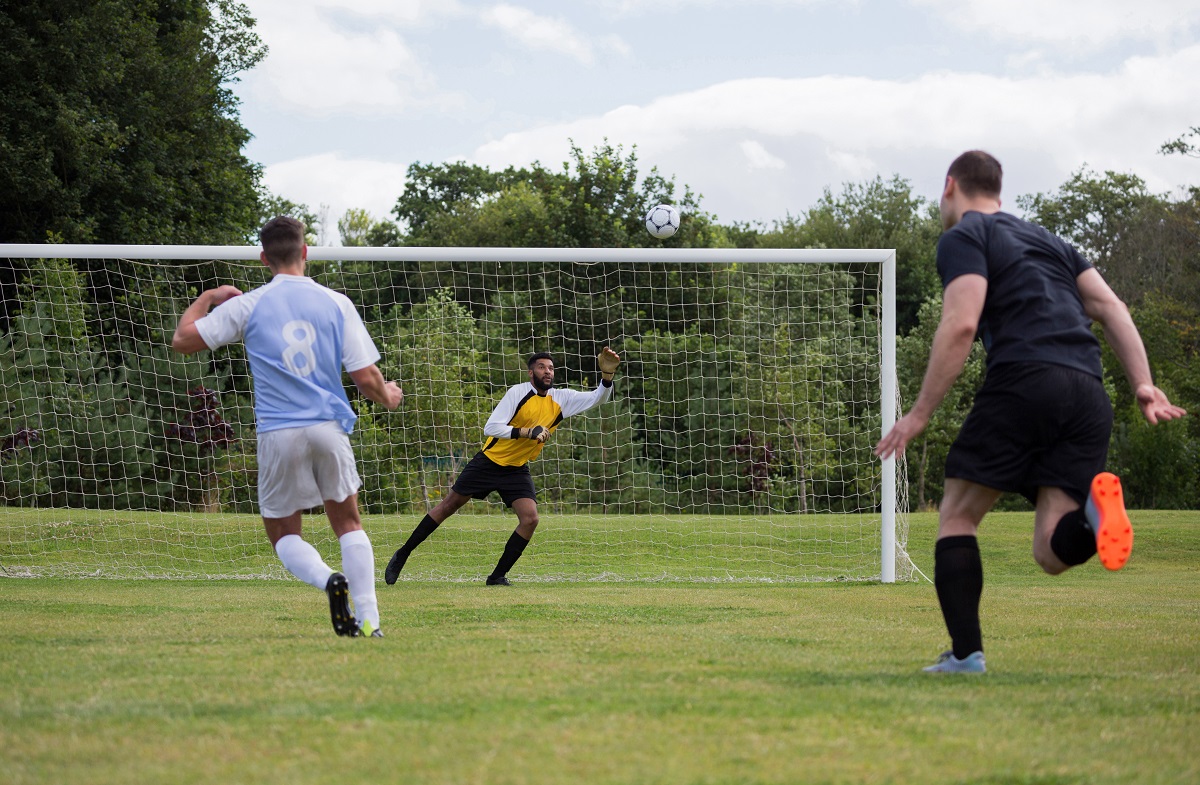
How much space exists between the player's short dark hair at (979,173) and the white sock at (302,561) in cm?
348

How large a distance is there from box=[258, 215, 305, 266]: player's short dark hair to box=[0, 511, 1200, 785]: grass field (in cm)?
194

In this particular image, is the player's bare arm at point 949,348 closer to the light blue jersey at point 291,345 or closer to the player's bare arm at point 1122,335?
the player's bare arm at point 1122,335

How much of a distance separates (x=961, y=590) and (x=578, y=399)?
6.44 meters

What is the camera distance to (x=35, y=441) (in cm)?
1552

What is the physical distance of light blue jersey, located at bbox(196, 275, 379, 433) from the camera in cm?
550

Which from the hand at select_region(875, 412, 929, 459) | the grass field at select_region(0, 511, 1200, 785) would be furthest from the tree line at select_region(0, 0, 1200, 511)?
the hand at select_region(875, 412, 929, 459)

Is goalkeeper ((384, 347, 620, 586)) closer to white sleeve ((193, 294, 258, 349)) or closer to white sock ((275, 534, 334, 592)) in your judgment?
white sock ((275, 534, 334, 592))

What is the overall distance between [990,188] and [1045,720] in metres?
2.35

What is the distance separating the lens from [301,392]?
551 centimetres

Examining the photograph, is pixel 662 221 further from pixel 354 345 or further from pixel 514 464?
pixel 354 345

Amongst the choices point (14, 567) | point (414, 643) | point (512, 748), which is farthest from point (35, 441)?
point (512, 748)

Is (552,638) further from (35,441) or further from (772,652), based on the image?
(35,441)

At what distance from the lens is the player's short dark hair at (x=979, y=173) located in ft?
15.8

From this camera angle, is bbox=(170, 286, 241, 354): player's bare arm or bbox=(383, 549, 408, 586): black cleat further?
bbox=(383, 549, 408, 586): black cleat
